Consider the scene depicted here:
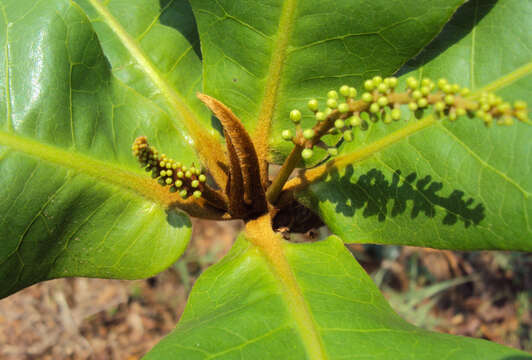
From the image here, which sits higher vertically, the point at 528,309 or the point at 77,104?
the point at 77,104

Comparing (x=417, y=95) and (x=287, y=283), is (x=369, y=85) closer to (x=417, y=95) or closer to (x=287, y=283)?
(x=417, y=95)

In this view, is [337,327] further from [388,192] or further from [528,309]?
[528,309]

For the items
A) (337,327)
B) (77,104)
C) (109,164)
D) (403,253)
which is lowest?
(403,253)

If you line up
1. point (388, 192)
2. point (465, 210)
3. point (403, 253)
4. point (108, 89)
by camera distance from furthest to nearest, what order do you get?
point (403, 253) → point (108, 89) → point (388, 192) → point (465, 210)

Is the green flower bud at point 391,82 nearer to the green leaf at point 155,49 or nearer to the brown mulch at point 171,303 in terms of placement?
the green leaf at point 155,49

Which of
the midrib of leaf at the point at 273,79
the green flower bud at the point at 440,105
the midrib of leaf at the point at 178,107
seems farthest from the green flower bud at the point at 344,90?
the midrib of leaf at the point at 178,107

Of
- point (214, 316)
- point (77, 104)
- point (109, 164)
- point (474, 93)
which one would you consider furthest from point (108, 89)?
point (474, 93)

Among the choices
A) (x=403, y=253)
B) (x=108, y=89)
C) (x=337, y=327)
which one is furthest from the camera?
(x=403, y=253)
